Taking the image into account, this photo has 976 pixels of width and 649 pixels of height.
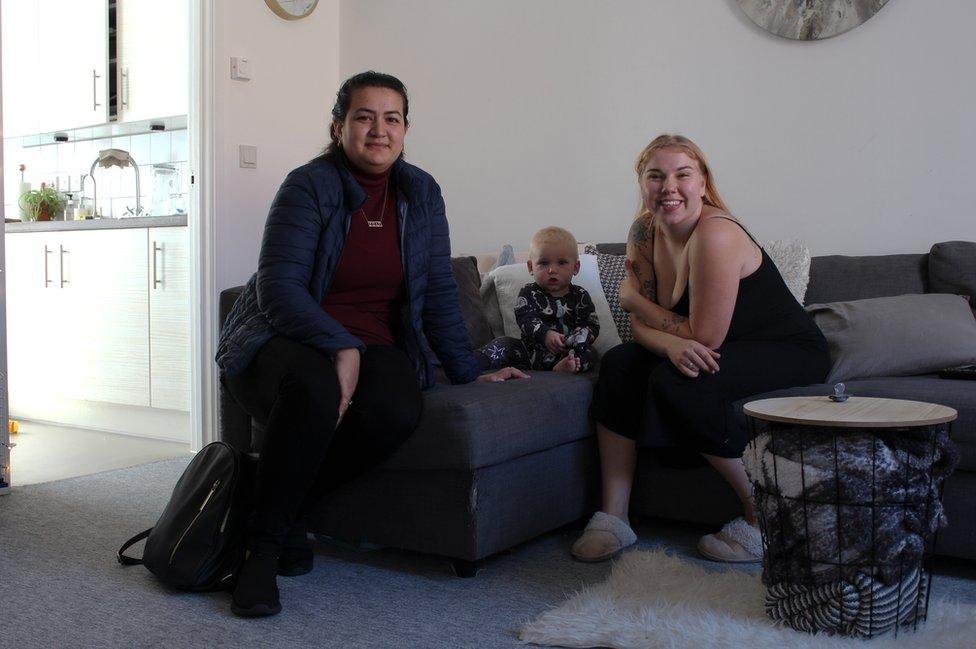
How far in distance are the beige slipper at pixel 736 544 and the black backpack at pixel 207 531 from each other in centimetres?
101

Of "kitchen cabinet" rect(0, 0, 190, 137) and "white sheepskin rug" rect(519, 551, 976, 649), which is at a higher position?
"kitchen cabinet" rect(0, 0, 190, 137)

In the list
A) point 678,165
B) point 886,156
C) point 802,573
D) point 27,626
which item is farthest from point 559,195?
point 27,626

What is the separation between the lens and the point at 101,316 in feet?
13.4

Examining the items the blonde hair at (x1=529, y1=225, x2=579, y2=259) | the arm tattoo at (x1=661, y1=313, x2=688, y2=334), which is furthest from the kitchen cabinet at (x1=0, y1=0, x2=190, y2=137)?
the arm tattoo at (x1=661, y1=313, x2=688, y2=334)

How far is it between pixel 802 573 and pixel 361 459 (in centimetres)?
89

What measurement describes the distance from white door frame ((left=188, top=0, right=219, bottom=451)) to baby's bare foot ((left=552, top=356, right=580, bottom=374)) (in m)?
1.57

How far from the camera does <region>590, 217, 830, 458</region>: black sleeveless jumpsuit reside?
83.7 inches

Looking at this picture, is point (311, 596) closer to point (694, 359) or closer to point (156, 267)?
point (694, 359)

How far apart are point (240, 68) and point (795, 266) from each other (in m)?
2.13

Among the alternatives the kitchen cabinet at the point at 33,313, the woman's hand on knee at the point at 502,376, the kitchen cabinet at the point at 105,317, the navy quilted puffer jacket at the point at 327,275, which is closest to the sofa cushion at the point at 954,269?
the woman's hand on knee at the point at 502,376

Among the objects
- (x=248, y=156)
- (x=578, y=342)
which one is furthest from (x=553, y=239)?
(x=248, y=156)

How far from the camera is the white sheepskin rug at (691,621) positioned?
1.61 m

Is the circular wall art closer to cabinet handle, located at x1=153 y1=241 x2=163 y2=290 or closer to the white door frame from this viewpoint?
the white door frame

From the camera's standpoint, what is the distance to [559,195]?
3.62m
